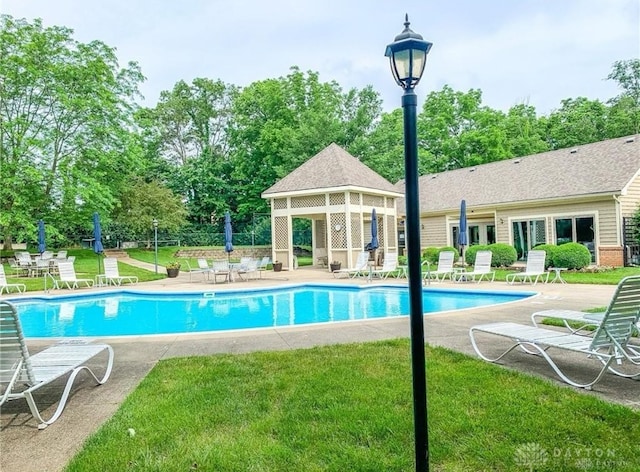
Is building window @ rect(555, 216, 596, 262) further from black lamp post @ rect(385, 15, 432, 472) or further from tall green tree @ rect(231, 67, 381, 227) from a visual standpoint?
black lamp post @ rect(385, 15, 432, 472)

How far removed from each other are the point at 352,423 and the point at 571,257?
47.8ft

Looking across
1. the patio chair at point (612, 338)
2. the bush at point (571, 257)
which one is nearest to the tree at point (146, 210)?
the bush at point (571, 257)

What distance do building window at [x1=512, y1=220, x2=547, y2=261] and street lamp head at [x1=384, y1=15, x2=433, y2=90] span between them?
18174mm

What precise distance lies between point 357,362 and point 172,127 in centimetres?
4101

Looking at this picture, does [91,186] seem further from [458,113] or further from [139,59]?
[458,113]

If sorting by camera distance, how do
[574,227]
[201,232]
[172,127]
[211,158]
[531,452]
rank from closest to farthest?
1. [531,452]
2. [574,227]
3. [201,232]
4. [211,158]
5. [172,127]

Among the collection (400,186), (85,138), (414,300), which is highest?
(85,138)

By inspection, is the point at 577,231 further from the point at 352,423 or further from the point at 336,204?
the point at 352,423

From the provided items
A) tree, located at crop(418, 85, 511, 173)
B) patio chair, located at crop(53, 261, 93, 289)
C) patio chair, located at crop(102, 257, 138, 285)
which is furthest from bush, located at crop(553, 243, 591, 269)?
tree, located at crop(418, 85, 511, 173)

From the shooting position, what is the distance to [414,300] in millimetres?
2463

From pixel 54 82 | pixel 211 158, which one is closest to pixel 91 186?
pixel 54 82

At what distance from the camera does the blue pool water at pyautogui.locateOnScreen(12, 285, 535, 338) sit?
357 inches

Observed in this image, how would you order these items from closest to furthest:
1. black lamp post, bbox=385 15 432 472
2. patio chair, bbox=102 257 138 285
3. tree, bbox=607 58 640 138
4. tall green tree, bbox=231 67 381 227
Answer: black lamp post, bbox=385 15 432 472 → patio chair, bbox=102 257 138 285 → tall green tree, bbox=231 67 381 227 → tree, bbox=607 58 640 138

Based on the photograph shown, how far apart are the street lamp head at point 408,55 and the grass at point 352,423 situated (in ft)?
7.51
